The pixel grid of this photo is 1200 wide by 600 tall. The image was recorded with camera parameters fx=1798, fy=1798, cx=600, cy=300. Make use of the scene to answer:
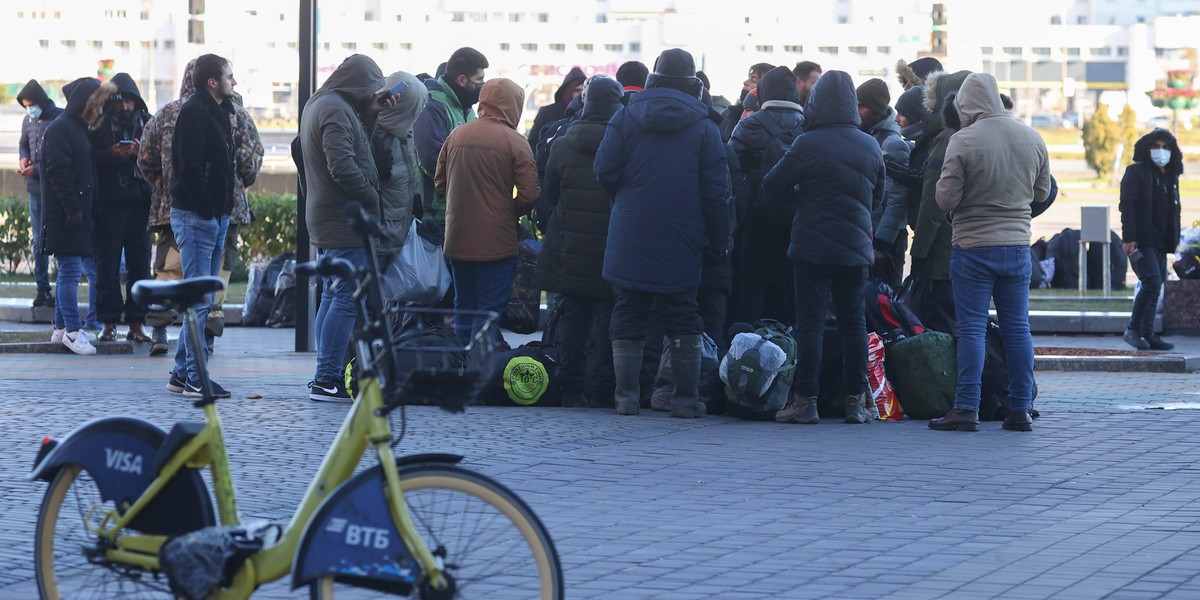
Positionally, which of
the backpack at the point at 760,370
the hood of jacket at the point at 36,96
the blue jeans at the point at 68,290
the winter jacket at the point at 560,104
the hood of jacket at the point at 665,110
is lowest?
the backpack at the point at 760,370

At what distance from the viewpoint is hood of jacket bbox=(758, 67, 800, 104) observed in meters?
9.87

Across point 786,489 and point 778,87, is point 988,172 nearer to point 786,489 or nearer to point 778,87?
point 778,87

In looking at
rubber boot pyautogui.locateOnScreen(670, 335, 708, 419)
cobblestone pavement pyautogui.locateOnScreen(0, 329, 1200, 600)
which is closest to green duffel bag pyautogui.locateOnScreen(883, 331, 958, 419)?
cobblestone pavement pyautogui.locateOnScreen(0, 329, 1200, 600)

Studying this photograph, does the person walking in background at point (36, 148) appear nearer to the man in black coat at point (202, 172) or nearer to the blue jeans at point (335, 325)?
the man in black coat at point (202, 172)

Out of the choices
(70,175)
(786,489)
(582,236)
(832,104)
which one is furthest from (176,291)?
(70,175)

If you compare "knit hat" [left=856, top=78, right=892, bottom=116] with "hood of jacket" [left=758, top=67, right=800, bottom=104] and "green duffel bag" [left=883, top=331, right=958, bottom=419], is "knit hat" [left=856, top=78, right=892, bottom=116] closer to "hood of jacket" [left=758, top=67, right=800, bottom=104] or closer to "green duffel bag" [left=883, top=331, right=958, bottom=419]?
"hood of jacket" [left=758, top=67, right=800, bottom=104]

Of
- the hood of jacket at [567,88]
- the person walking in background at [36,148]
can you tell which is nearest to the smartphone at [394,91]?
the hood of jacket at [567,88]

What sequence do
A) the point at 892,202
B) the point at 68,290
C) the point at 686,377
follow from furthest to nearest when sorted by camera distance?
the point at 68,290, the point at 892,202, the point at 686,377

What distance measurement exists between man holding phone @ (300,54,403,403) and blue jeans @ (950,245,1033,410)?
3.09 metres

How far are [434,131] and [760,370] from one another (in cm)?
300

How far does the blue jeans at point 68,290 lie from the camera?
41.8ft

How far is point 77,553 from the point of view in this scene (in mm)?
4723

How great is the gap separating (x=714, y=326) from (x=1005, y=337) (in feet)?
5.22

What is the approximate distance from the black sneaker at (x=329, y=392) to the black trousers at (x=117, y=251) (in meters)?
3.35
